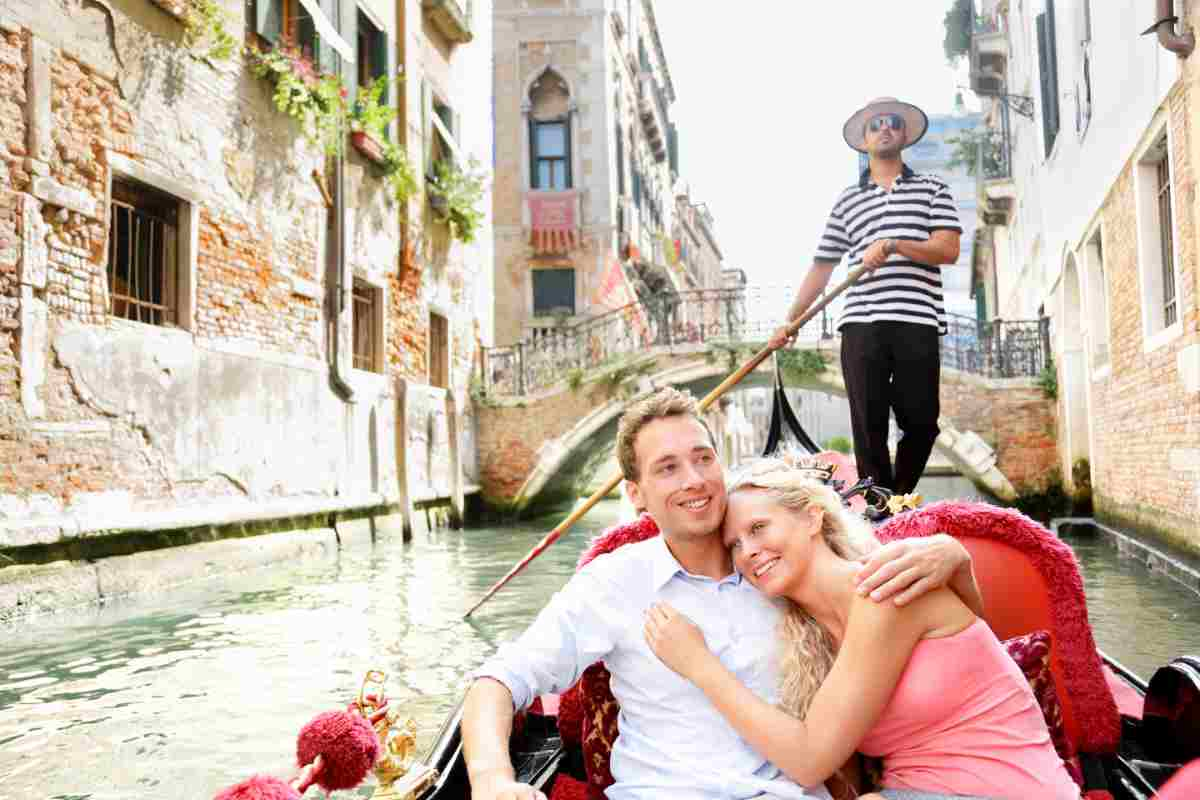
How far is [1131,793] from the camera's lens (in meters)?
1.35

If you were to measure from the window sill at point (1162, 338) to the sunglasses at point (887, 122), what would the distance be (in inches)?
105

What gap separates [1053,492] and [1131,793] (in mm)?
8140

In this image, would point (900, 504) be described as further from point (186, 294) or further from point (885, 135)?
point (186, 294)

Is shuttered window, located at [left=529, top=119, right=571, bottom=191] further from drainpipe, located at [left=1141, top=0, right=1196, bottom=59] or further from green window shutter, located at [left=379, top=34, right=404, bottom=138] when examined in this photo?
drainpipe, located at [left=1141, top=0, right=1196, bottom=59]

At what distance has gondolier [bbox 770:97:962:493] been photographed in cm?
250

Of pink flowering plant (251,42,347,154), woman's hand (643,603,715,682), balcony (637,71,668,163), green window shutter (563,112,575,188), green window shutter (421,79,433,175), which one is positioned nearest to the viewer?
woman's hand (643,603,715,682)

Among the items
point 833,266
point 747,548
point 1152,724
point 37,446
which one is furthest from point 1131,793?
point 37,446

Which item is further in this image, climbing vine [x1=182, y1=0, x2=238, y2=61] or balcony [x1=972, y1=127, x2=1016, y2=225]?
balcony [x1=972, y1=127, x2=1016, y2=225]

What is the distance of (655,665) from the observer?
1.30 metres

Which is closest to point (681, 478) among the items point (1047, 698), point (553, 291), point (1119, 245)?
point (1047, 698)

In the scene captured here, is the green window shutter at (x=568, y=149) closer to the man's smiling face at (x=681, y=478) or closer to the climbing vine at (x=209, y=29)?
the climbing vine at (x=209, y=29)

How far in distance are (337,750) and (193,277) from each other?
15.2 feet

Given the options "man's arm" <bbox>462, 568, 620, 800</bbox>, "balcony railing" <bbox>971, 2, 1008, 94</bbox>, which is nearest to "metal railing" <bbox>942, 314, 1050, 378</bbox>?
"balcony railing" <bbox>971, 2, 1008, 94</bbox>

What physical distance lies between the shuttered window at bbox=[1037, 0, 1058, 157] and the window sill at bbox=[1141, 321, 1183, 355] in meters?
3.19
